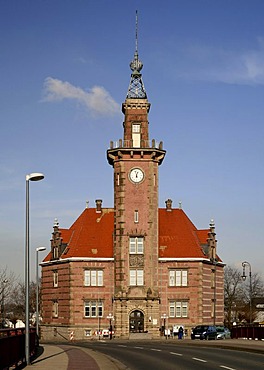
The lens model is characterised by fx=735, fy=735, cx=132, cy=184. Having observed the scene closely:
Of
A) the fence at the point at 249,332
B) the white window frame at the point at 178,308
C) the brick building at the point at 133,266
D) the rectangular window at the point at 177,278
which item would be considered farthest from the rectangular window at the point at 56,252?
the fence at the point at 249,332

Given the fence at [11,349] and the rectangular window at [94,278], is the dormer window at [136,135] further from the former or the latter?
the fence at [11,349]

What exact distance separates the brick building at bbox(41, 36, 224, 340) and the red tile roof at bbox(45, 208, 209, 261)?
0.39 ft

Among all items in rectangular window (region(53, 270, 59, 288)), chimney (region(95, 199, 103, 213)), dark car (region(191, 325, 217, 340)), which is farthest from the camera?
chimney (region(95, 199, 103, 213))

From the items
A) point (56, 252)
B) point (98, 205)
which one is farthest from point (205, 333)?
point (98, 205)

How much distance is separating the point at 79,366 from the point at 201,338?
44185 mm

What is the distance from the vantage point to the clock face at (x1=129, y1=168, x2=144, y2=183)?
275 ft

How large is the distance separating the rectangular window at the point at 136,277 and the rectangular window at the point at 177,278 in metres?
3.79

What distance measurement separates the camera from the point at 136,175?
8381cm

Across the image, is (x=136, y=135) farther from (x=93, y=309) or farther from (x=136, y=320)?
(x=136, y=320)

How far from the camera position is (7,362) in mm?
23812

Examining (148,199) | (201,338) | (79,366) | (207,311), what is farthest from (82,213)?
(79,366)

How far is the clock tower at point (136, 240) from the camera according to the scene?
271 feet

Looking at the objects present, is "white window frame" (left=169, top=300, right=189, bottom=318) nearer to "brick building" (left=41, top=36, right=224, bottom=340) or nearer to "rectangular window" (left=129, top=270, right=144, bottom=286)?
"brick building" (left=41, top=36, right=224, bottom=340)

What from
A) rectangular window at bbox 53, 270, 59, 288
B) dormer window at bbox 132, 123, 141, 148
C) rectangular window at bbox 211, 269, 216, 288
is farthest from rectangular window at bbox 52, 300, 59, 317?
dormer window at bbox 132, 123, 141, 148
